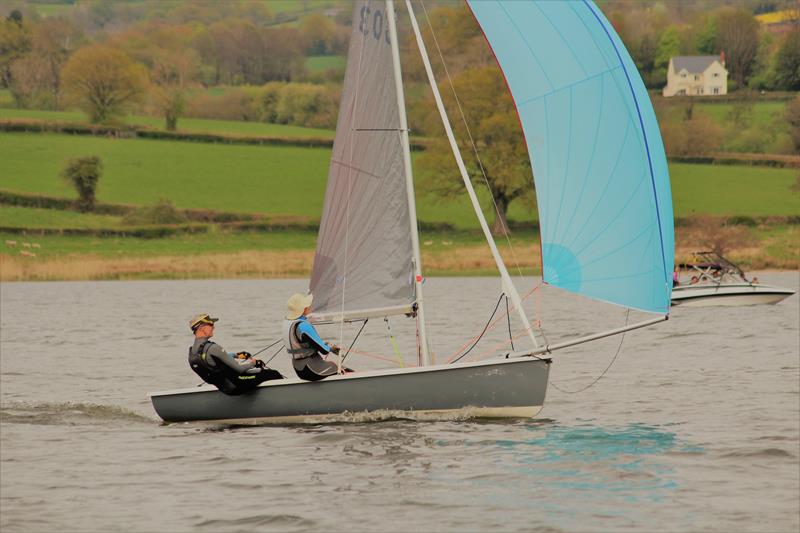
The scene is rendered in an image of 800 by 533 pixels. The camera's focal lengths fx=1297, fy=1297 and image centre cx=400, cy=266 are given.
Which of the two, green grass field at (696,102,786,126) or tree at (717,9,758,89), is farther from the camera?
tree at (717,9,758,89)

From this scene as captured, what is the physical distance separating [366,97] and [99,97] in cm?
8727

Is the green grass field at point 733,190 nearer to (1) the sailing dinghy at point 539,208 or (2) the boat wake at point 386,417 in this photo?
(1) the sailing dinghy at point 539,208

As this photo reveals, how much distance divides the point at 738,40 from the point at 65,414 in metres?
115

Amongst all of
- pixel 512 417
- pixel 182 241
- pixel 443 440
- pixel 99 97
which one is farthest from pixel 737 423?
pixel 99 97

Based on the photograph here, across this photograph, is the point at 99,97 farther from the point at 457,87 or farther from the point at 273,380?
the point at 273,380

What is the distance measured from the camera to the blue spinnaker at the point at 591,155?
53.4 ft

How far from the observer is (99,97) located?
334 feet

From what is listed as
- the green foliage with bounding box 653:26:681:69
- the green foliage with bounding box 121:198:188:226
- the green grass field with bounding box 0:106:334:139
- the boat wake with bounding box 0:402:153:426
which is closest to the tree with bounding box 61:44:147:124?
the green grass field with bounding box 0:106:334:139

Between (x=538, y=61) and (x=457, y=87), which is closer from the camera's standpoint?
(x=538, y=61)

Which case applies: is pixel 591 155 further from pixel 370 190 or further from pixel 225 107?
pixel 225 107

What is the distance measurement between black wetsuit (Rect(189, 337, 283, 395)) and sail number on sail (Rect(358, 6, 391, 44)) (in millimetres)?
4813

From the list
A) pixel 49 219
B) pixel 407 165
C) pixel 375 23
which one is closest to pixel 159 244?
pixel 49 219

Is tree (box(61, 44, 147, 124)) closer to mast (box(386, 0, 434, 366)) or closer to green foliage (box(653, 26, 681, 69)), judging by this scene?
green foliage (box(653, 26, 681, 69))

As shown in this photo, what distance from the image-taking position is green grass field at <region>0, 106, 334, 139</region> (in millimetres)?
103250
